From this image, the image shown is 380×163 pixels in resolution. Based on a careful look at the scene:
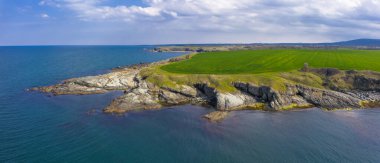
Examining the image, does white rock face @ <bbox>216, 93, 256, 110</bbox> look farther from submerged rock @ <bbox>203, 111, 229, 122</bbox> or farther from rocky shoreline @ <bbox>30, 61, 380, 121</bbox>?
submerged rock @ <bbox>203, 111, 229, 122</bbox>

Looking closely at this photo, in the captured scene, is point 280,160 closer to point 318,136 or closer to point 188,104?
point 318,136

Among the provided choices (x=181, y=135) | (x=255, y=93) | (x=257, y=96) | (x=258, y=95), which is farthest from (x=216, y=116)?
(x=258, y=95)

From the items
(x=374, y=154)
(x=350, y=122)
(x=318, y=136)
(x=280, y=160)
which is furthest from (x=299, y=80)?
(x=280, y=160)

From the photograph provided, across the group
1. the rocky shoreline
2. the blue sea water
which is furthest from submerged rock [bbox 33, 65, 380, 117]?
the blue sea water

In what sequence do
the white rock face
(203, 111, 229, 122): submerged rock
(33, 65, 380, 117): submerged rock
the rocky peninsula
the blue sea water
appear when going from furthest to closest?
the rocky peninsula → (33, 65, 380, 117): submerged rock → the white rock face → (203, 111, 229, 122): submerged rock → the blue sea water

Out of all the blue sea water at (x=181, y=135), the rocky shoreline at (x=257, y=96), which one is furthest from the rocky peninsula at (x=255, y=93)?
the blue sea water at (x=181, y=135)
